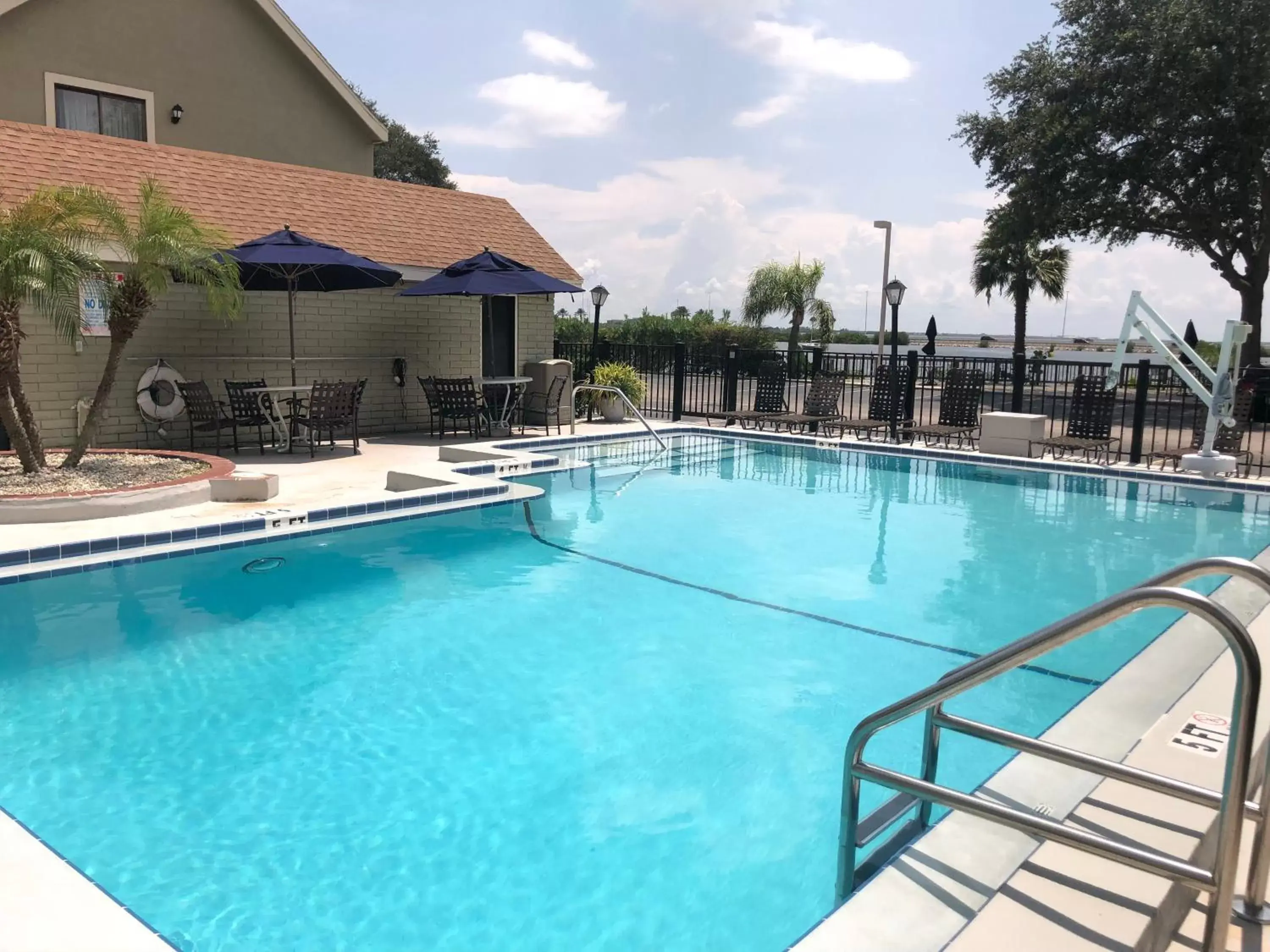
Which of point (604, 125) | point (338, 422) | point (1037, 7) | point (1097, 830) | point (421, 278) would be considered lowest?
point (1097, 830)

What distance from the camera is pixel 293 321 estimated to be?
37.3 ft

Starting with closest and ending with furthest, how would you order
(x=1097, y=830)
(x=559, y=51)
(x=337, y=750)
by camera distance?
(x=1097, y=830) < (x=337, y=750) < (x=559, y=51)

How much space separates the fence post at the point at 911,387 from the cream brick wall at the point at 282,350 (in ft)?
19.7

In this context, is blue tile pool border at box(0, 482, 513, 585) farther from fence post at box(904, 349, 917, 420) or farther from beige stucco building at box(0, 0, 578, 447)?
fence post at box(904, 349, 917, 420)

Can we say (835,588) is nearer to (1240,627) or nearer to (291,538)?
(291,538)

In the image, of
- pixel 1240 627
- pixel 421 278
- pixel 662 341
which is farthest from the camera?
pixel 662 341

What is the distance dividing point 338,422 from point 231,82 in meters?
11.0

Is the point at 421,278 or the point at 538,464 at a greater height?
the point at 421,278

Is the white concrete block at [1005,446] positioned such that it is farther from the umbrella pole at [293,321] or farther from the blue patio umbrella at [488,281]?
the umbrella pole at [293,321]

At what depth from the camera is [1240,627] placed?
73.3 inches

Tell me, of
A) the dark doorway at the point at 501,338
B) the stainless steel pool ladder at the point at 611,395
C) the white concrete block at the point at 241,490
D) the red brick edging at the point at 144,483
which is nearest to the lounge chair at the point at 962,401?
the stainless steel pool ladder at the point at 611,395

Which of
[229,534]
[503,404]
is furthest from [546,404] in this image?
[229,534]

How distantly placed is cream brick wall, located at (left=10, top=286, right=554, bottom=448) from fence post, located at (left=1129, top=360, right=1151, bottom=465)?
8.99m

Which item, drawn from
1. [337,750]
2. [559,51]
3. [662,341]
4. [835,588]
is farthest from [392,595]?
[662,341]
